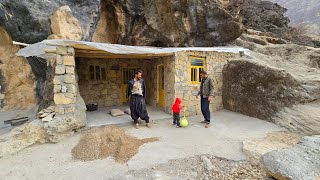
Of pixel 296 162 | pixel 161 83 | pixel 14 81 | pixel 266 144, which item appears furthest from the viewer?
pixel 14 81

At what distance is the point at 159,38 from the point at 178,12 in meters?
1.64

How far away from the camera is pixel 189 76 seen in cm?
695

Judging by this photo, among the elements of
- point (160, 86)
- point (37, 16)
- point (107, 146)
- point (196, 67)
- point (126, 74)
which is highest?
point (37, 16)

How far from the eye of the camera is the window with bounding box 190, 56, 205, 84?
23.2 feet

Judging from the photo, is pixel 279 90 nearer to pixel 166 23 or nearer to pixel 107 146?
pixel 107 146

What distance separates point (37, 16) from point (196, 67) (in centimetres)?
677

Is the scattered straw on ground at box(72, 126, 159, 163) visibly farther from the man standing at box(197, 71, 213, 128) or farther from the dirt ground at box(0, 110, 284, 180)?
the man standing at box(197, 71, 213, 128)

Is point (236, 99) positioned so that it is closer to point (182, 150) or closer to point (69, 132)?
point (182, 150)

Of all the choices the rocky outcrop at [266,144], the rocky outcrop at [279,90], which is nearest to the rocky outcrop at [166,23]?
the rocky outcrop at [279,90]

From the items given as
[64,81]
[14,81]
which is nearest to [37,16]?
[64,81]

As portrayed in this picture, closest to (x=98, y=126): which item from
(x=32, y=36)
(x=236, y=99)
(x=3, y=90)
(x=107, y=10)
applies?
(x=236, y=99)

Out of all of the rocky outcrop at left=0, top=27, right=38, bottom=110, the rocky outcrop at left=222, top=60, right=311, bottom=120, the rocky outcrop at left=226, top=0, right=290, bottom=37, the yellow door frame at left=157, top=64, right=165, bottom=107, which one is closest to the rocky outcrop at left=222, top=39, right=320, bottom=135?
the rocky outcrop at left=222, top=60, right=311, bottom=120

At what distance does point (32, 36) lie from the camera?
26.8ft

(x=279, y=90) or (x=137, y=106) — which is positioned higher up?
(x=279, y=90)
